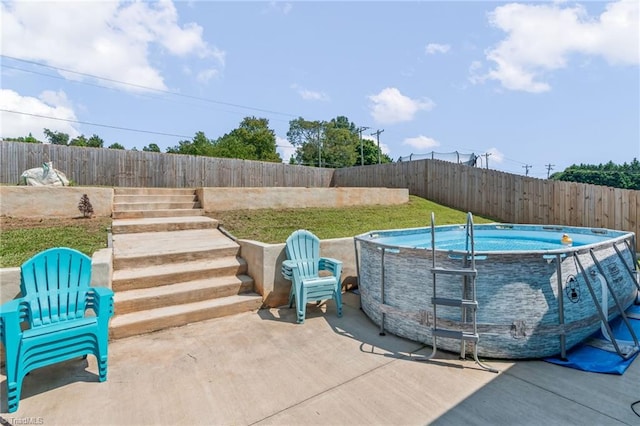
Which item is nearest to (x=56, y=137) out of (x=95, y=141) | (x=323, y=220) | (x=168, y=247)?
(x=95, y=141)

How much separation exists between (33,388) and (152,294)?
149 cm

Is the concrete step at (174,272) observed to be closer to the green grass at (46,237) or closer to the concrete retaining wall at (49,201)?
the green grass at (46,237)

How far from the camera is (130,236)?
227 inches

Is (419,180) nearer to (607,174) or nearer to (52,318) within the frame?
(52,318)

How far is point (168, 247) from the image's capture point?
515 cm

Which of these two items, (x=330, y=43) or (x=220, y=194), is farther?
(x=330, y=43)

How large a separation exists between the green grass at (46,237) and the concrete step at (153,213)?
43 centimetres

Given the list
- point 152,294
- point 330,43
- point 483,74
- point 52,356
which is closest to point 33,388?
point 52,356

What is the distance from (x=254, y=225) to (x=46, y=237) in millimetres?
3556

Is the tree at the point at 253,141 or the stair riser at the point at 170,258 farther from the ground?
the tree at the point at 253,141

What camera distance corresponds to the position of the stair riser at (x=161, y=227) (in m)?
5.97

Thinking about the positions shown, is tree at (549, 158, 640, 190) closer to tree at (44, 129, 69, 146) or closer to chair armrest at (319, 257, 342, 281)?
chair armrest at (319, 257, 342, 281)

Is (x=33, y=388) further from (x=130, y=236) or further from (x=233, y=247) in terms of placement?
(x=130, y=236)

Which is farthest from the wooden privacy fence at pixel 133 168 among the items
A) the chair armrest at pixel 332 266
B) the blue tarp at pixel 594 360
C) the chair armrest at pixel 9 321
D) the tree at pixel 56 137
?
the tree at pixel 56 137
